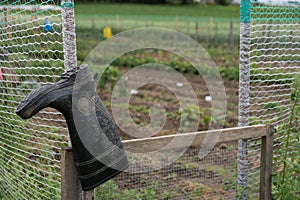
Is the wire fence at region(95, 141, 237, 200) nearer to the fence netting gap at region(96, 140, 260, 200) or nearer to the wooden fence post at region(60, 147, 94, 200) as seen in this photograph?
the fence netting gap at region(96, 140, 260, 200)

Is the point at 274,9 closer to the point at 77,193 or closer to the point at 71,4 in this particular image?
the point at 71,4

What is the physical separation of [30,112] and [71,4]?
720 millimetres

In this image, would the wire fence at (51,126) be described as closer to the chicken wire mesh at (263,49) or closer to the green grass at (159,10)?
the chicken wire mesh at (263,49)

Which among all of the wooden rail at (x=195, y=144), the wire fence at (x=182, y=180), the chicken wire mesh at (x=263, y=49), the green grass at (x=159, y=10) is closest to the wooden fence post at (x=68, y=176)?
the wooden rail at (x=195, y=144)

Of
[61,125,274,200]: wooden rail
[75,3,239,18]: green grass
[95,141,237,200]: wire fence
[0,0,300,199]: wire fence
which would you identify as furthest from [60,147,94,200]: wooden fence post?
[75,3,239,18]: green grass

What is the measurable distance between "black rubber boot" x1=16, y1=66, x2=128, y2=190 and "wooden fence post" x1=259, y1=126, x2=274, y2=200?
4.28 ft

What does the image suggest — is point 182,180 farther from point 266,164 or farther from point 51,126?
point 51,126

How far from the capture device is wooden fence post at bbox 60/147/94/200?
2.62 m

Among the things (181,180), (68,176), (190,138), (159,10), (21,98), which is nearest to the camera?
(68,176)

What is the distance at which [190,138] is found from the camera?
302 cm

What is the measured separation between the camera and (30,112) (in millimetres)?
2316

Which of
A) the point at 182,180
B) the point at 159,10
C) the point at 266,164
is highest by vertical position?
the point at 266,164

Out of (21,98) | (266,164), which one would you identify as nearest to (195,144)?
(266,164)

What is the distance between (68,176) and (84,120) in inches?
16.9
